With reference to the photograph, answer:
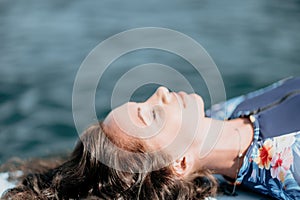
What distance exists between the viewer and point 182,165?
6.81 feet

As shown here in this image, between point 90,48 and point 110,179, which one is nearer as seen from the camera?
point 110,179

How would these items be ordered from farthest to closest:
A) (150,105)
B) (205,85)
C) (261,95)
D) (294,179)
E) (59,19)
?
1. (59,19)
2. (205,85)
3. (261,95)
4. (150,105)
5. (294,179)

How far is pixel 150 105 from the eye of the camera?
2064mm

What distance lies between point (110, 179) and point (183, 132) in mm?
303

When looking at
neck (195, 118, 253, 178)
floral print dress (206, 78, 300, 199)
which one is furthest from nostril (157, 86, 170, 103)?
floral print dress (206, 78, 300, 199)

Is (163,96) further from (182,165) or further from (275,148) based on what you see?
(275,148)

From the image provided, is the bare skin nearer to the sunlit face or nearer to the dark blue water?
the sunlit face

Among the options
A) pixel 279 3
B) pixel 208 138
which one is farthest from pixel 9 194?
pixel 279 3

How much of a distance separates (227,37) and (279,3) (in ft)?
2.85

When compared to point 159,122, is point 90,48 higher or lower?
higher

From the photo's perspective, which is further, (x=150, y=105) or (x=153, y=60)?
(x=153, y=60)

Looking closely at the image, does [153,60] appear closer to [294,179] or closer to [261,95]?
[261,95]

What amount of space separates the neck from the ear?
0.04m

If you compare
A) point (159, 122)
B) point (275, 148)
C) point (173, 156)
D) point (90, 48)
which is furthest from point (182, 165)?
point (90, 48)
